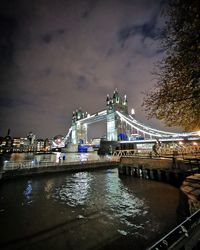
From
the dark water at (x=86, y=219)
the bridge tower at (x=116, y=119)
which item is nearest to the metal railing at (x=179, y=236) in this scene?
the dark water at (x=86, y=219)

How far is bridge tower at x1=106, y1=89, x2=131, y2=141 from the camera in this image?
3248 inches

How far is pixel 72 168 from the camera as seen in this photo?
87.1 ft

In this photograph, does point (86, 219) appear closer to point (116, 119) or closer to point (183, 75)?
point (183, 75)

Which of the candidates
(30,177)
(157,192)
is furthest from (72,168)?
(157,192)

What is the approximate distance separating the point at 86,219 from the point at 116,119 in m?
80.2

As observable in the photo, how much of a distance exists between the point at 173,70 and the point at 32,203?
1241 centimetres

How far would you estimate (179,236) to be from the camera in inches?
106

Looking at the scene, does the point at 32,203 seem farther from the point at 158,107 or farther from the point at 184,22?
the point at 184,22

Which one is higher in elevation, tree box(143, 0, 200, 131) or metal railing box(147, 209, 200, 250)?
tree box(143, 0, 200, 131)

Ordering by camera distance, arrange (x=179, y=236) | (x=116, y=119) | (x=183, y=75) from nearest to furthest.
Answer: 1. (x=179, y=236)
2. (x=183, y=75)
3. (x=116, y=119)

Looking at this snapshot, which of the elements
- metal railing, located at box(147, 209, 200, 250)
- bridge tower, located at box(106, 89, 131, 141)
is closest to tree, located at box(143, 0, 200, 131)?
metal railing, located at box(147, 209, 200, 250)

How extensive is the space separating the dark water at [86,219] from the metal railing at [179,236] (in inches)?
163

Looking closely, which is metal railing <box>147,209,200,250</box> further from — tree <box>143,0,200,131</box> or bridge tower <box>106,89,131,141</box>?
bridge tower <box>106,89,131,141</box>

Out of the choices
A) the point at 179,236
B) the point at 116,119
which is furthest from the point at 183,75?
the point at 116,119
